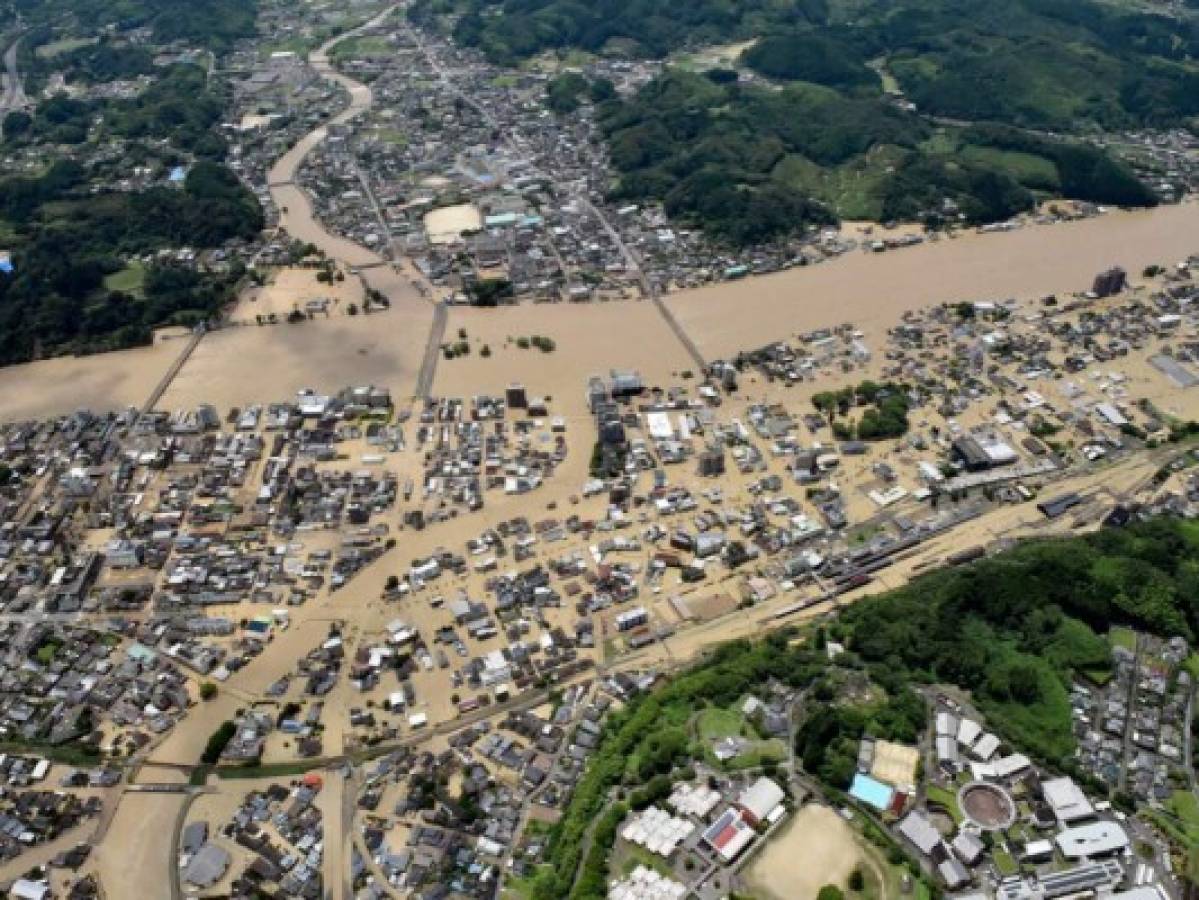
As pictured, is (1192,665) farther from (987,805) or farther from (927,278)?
(927,278)

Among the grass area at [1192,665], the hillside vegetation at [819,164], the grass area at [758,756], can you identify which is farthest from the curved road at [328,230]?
Answer: the grass area at [1192,665]

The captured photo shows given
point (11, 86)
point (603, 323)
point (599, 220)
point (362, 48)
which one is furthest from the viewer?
point (362, 48)

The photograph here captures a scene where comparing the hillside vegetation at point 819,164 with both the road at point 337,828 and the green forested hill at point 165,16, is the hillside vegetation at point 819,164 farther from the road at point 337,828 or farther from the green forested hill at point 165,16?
the green forested hill at point 165,16

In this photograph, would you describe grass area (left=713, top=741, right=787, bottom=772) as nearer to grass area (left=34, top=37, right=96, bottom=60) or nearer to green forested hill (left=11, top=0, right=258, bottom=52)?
green forested hill (left=11, top=0, right=258, bottom=52)

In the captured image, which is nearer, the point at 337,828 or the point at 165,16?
the point at 337,828

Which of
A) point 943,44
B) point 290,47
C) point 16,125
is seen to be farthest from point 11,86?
point 943,44

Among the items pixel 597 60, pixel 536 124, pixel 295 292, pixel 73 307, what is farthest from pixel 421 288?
pixel 597 60
